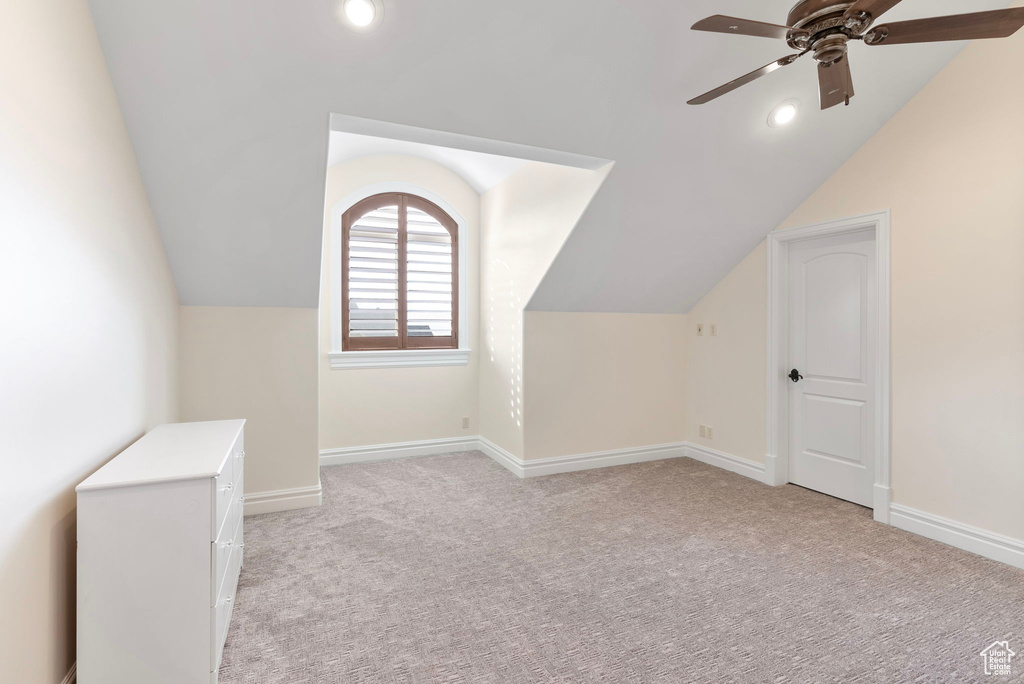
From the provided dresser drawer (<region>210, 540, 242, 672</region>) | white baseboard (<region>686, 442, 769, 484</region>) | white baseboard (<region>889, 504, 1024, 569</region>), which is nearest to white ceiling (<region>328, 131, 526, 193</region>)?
white baseboard (<region>686, 442, 769, 484</region>)

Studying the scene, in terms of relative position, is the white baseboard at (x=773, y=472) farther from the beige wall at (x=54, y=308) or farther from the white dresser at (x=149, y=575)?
the beige wall at (x=54, y=308)

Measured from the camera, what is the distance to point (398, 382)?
189 inches

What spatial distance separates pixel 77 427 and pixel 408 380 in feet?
10.2

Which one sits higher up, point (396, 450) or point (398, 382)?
point (398, 382)

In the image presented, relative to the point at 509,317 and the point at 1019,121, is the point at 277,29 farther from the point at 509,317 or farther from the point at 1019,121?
the point at 1019,121

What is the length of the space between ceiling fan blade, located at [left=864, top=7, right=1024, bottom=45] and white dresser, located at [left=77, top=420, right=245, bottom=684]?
2.78 meters

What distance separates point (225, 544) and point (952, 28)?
3.20m

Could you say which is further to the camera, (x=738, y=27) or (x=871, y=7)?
(x=738, y=27)

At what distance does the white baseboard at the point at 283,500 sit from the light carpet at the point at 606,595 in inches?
3.5

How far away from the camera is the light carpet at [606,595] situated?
1.88 m

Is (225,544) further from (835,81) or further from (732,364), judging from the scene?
(732,364)

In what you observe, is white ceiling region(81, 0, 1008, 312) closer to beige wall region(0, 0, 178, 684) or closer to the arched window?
beige wall region(0, 0, 178, 684)

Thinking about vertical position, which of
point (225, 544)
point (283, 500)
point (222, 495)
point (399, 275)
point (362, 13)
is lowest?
point (283, 500)

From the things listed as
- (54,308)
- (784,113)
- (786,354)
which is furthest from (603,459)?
(54,308)
